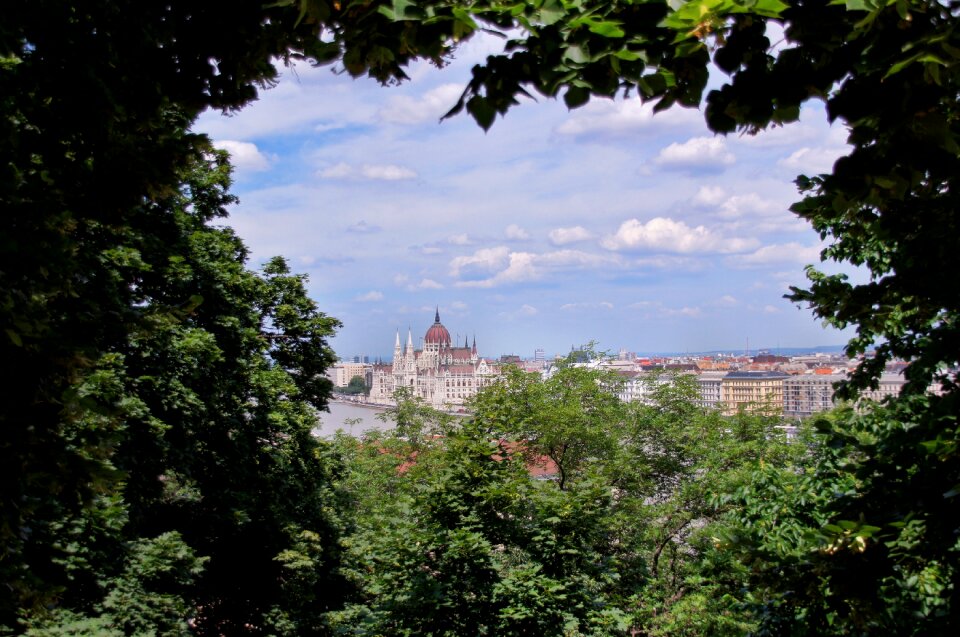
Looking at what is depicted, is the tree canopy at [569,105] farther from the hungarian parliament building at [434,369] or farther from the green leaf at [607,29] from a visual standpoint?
the hungarian parliament building at [434,369]

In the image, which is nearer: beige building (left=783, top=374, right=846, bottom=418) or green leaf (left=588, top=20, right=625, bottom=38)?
green leaf (left=588, top=20, right=625, bottom=38)

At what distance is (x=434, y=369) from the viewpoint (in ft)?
477

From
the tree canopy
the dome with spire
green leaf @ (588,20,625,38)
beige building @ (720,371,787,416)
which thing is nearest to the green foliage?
the tree canopy

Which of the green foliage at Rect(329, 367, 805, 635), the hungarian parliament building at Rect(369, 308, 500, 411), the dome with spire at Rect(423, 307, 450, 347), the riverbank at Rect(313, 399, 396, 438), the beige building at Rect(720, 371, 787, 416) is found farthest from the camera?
the dome with spire at Rect(423, 307, 450, 347)

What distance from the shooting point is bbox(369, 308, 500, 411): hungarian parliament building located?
139 m

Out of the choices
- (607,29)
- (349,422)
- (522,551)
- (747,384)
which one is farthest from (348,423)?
(747,384)

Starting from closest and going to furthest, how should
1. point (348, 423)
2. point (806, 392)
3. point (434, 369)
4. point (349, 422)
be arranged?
point (349, 422), point (348, 423), point (806, 392), point (434, 369)

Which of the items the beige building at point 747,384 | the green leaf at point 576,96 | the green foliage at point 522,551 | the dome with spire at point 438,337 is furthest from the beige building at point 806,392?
the dome with spire at point 438,337

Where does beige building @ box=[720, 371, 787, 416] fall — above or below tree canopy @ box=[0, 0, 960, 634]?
below

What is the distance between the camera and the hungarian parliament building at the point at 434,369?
139m

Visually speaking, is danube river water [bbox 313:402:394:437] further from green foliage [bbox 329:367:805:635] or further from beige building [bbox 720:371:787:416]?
beige building [bbox 720:371:787:416]

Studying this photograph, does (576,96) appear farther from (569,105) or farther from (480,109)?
(480,109)

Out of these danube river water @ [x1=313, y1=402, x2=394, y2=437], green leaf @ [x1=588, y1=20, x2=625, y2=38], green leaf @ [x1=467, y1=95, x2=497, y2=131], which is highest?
green leaf @ [x1=588, y1=20, x2=625, y2=38]

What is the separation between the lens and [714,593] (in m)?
10.4
